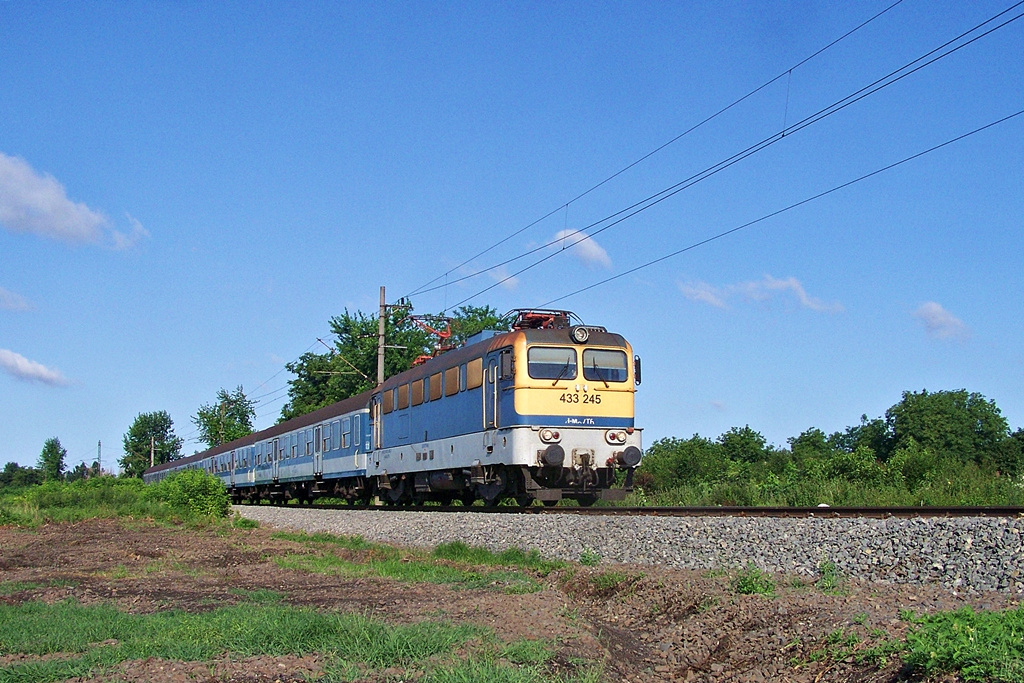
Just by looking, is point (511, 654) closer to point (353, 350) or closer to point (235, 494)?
point (235, 494)

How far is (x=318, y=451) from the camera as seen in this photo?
1388 inches

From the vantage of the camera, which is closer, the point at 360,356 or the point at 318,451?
the point at 318,451

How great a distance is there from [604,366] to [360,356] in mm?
39649

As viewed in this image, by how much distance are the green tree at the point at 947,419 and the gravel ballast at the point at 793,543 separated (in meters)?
31.9

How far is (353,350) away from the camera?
58.3 meters

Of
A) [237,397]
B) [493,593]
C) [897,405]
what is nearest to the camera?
[493,593]

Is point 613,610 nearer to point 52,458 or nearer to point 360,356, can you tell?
point 360,356

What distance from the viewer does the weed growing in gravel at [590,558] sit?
43.0ft

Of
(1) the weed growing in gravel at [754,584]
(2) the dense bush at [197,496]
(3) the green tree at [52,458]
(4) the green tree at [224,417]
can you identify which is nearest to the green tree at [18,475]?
(3) the green tree at [52,458]

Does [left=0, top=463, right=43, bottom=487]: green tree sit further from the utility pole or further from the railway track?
the railway track

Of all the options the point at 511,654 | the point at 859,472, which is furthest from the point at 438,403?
the point at 511,654

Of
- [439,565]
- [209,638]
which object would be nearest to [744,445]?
[439,565]

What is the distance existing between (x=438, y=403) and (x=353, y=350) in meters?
36.7

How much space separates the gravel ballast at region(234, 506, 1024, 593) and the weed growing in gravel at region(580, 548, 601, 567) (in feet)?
0.31
